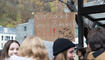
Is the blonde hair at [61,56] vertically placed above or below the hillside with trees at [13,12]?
above

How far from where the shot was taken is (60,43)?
195 cm

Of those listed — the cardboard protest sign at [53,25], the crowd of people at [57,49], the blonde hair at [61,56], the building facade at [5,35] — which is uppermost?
the crowd of people at [57,49]

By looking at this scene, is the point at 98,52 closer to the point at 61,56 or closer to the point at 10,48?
the point at 61,56

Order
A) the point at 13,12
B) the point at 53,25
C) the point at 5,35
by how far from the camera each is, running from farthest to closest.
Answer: the point at 13,12 → the point at 5,35 → the point at 53,25

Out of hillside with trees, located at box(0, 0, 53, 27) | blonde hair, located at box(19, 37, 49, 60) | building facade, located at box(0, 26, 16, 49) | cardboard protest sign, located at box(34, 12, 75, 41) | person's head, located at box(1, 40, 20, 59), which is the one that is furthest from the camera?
hillside with trees, located at box(0, 0, 53, 27)

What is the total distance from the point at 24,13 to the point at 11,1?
383 inches

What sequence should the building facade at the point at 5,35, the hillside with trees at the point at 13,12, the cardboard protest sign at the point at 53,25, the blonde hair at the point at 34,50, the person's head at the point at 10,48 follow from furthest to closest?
1. the hillside with trees at the point at 13,12
2. the building facade at the point at 5,35
3. the cardboard protest sign at the point at 53,25
4. the person's head at the point at 10,48
5. the blonde hair at the point at 34,50

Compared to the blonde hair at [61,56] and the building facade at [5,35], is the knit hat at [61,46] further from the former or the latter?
the building facade at [5,35]

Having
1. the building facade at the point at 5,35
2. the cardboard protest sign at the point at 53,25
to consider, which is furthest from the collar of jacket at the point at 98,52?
the building facade at the point at 5,35

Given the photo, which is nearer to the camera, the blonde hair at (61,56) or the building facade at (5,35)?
the blonde hair at (61,56)

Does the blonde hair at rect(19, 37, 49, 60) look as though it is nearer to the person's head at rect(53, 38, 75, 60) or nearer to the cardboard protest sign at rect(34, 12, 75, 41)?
the person's head at rect(53, 38, 75, 60)

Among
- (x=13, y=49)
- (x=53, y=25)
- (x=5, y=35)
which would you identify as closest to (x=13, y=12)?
(x=5, y=35)

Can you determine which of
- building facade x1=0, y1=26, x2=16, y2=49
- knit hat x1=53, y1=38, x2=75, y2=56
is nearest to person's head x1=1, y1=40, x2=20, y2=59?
knit hat x1=53, y1=38, x2=75, y2=56

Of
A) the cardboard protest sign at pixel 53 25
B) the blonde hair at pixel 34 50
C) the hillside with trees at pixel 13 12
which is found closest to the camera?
the blonde hair at pixel 34 50
